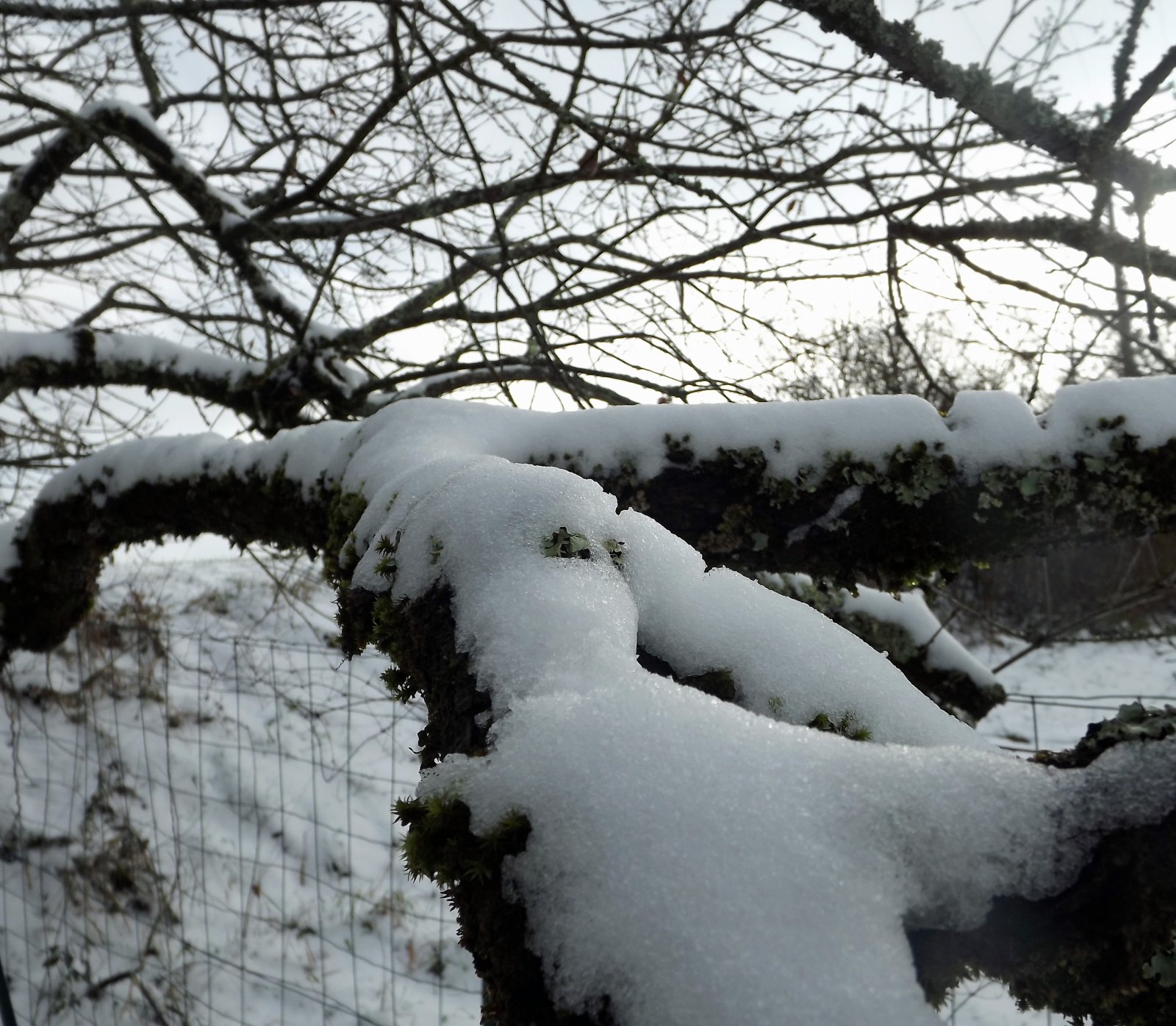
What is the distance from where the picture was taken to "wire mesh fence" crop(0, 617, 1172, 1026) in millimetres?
3494

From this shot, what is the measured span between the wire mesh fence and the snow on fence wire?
0.01 m

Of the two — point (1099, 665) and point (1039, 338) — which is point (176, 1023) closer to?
point (1039, 338)

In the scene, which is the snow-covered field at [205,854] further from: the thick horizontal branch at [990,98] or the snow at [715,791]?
the snow at [715,791]

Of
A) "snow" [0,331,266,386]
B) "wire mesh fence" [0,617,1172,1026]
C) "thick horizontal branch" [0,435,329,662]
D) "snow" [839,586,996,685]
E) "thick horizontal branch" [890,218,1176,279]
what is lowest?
"wire mesh fence" [0,617,1172,1026]

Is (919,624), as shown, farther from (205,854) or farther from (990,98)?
(205,854)

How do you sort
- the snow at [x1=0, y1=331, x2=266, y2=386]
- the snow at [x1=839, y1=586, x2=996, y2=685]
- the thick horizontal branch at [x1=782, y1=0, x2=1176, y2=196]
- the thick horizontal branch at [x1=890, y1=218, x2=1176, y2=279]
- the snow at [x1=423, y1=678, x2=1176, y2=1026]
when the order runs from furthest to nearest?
the snow at [x1=0, y1=331, x2=266, y2=386]
the snow at [x1=839, y1=586, x2=996, y2=685]
the thick horizontal branch at [x1=890, y1=218, x2=1176, y2=279]
the thick horizontal branch at [x1=782, y1=0, x2=1176, y2=196]
the snow at [x1=423, y1=678, x2=1176, y2=1026]

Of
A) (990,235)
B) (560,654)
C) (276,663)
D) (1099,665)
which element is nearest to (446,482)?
(560,654)

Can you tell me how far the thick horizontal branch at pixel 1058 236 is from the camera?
2352mm

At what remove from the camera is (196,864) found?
4.14 m

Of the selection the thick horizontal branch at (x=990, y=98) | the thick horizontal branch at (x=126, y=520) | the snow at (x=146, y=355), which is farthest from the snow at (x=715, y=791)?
the snow at (x=146, y=355)

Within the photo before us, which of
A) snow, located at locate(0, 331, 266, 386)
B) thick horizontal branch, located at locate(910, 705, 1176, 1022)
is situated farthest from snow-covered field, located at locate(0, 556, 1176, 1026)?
thick horizontal branch, located at locate(910, 705, 1176, 1022)

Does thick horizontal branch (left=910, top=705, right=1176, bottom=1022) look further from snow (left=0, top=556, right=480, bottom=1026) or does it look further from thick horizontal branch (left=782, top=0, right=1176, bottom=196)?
snow (left=0, top=556, right=480, bottom=1026)

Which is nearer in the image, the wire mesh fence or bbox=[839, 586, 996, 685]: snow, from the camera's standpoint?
bbox=[839, 586, 996, 685]: snow

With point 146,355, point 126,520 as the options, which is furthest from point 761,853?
point 146,355
